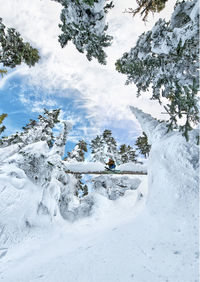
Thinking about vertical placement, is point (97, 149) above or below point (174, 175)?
above

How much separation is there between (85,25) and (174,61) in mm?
3945

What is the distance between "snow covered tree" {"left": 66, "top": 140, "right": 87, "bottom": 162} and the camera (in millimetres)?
21478

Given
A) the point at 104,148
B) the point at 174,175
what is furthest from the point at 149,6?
the point at 104,148

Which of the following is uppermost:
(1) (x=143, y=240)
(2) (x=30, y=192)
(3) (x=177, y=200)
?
(3) (x=177, y=200)

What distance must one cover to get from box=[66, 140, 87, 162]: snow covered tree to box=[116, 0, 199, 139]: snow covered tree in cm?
1687

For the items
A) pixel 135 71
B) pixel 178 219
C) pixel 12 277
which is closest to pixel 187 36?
pixel 135 71

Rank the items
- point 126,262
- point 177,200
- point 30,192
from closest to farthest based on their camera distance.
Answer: point 126,262, point 177,200, point 30,192

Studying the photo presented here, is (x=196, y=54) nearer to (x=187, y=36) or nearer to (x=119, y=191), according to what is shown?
(x=187, y=36)

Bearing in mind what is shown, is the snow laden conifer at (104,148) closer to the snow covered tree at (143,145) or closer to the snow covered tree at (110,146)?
the snow covered tree at (110,146)

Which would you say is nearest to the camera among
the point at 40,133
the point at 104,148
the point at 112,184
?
the point at 112,184

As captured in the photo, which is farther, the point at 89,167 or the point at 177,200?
the point at 89,167

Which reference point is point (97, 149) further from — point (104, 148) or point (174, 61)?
point (174, 61)

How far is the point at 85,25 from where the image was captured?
5.21 metres

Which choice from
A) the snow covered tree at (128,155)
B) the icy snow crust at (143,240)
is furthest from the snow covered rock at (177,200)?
the snow covered tree at (128,155)
